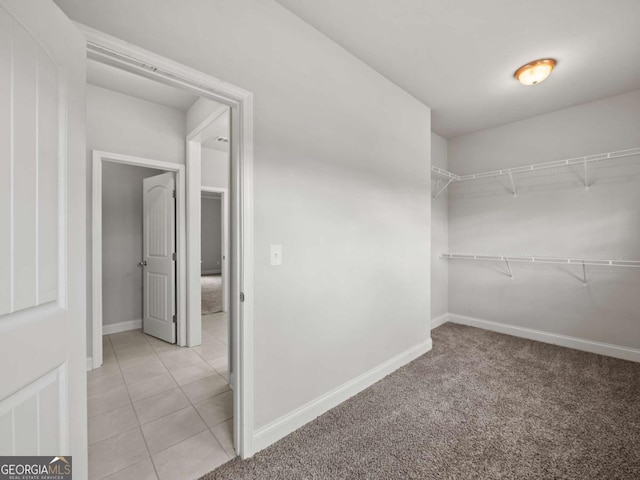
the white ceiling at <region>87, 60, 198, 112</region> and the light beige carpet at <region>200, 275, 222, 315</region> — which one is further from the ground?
the white ceiling at <region>87, 60, 198, 112</region>

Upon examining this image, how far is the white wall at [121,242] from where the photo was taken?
3.65 m

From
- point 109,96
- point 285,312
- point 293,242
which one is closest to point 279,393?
point 285,312

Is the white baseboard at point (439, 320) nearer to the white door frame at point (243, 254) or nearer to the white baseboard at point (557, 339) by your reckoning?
the white baseboard at point (557, 339)

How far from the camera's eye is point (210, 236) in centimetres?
998

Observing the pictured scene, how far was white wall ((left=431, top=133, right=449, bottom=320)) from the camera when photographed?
3.93 m

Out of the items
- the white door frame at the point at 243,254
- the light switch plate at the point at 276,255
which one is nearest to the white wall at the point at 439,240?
the light switch plate at the point at 276,255

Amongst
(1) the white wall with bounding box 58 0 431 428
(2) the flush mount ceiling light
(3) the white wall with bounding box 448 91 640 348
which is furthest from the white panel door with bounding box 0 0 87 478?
(3) the white wall with bounding box 448 91 640 348

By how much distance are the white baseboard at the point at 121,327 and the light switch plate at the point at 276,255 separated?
3.13 meters

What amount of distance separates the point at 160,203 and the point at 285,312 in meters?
2.52

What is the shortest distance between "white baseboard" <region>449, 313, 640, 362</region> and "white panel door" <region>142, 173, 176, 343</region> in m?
3.80

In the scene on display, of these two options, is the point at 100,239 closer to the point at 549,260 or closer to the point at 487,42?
the point at 487,42

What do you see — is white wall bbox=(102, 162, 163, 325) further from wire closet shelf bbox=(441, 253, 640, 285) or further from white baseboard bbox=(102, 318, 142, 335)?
wire closet shelf bbox=(441, 253, 640, 285)

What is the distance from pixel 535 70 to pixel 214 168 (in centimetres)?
402

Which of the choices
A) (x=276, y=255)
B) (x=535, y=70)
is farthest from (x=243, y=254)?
(x=535, y=70)
